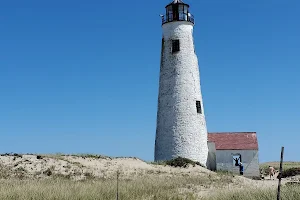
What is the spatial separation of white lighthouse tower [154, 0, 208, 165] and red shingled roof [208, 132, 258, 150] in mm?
2384

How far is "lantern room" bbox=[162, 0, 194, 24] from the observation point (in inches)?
1341

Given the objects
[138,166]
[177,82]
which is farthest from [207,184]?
[177,82]

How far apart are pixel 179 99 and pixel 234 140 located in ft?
22.1

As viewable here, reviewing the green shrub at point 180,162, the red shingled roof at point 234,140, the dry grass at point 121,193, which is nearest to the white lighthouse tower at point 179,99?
the green shrub at point 180,162

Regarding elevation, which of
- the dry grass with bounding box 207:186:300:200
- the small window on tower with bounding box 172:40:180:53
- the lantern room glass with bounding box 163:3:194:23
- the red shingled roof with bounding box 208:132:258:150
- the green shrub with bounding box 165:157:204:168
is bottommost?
the dry grass with bounding box 207:186:300:200

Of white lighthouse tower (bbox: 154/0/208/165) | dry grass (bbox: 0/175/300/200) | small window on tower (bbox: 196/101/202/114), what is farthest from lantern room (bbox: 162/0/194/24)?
dry grass (bbox: 0/175/300/200)

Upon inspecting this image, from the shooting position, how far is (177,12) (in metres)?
34.3

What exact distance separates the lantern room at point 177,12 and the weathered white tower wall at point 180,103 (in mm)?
478

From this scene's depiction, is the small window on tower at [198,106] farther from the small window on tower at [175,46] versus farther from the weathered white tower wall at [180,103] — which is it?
the small window on tower at [175,46]

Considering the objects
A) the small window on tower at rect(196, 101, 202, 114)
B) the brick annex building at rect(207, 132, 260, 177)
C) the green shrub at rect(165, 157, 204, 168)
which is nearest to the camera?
the green shrub at rect(165, 157, 204, 168)

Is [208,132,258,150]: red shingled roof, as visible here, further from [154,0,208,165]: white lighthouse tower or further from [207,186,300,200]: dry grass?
[207,186,300,200]: dry grass

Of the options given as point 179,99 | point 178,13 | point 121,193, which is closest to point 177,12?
point 178,13

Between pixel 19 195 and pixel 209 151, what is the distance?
23.1 m

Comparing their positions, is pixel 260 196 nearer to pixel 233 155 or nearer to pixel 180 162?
pixel 180 162
